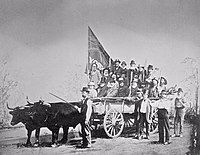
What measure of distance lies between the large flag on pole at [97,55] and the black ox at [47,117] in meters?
0.31

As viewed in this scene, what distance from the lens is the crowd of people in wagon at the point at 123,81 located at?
3.77m

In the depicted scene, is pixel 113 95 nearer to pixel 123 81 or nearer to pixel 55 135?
pixel 123 81

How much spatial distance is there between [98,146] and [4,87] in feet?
2.30

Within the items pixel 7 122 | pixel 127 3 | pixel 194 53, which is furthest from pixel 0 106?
pixel 194 53

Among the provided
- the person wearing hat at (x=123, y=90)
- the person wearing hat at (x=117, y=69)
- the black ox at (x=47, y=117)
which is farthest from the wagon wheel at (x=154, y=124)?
the black ox at (x=47, y=117)

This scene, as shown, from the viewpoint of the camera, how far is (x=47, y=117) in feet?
12.3

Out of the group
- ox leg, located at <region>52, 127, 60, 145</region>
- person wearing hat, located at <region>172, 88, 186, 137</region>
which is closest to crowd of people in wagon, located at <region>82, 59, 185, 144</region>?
person wearing hat, located at <region>172, 88, 186, 137</region>

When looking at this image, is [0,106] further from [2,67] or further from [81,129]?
[81,129]

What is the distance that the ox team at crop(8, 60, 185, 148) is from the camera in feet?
12.2

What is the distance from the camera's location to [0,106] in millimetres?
3803

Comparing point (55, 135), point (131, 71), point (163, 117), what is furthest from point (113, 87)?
point (55, 135)

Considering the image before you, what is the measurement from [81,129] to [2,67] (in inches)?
25.2

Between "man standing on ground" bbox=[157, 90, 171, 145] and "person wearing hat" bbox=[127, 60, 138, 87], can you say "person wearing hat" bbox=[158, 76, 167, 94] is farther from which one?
"person wearing hat" bbox=[127, 60, 138, 87]

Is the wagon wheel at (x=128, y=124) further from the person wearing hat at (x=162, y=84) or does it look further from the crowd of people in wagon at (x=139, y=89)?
the person wearing hat at (x=162, y=84)
